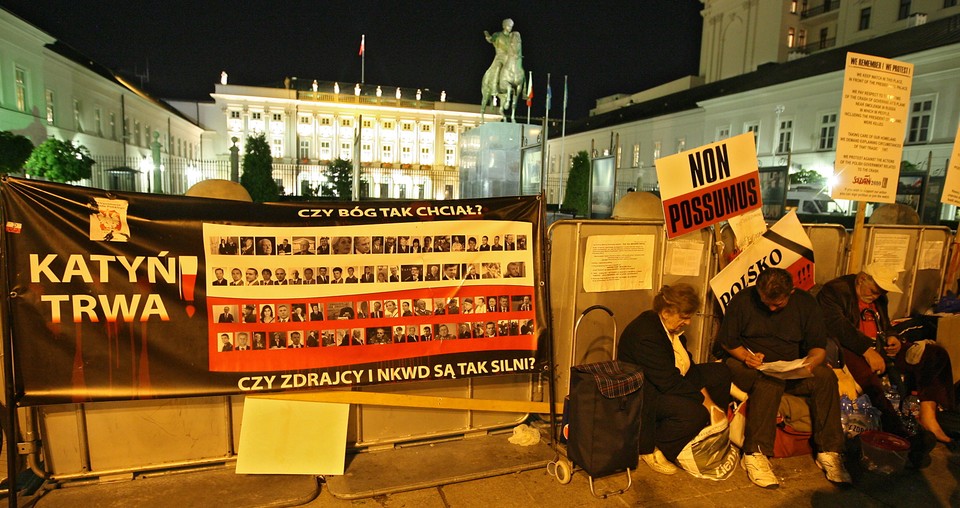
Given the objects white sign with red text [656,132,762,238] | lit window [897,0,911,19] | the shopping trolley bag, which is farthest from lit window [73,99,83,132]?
lit window [897,0,911,19]

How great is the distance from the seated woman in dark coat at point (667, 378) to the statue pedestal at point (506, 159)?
38.9 feet

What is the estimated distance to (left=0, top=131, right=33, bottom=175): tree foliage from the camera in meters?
20.6

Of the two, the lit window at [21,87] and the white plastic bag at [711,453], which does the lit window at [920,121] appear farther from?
the lit window at [21,87]

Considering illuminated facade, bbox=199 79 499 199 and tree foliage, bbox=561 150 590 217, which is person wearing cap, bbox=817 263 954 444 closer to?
tree foliage, bbox=561 150 590 217

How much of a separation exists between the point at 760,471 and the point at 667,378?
3.49 ft

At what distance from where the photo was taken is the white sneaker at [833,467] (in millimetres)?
4148

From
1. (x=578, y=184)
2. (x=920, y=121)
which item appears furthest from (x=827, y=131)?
(x=578, y=184)

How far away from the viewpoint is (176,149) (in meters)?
69.0

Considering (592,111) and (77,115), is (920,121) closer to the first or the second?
(592,111)

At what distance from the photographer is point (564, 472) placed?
3.98m

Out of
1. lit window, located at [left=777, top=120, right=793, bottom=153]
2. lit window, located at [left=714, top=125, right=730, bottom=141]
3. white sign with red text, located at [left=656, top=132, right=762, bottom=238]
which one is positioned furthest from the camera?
lit window, located at [left=714, top=125, right=730, bottom=141]

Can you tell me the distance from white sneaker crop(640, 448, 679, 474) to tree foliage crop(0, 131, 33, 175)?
2561cm

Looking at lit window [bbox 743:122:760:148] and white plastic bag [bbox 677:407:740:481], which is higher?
lit window [bbox 743:122:760:148]

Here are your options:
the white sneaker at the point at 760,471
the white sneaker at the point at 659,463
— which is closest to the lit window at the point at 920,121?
the white sneaker at the point at 760,471
